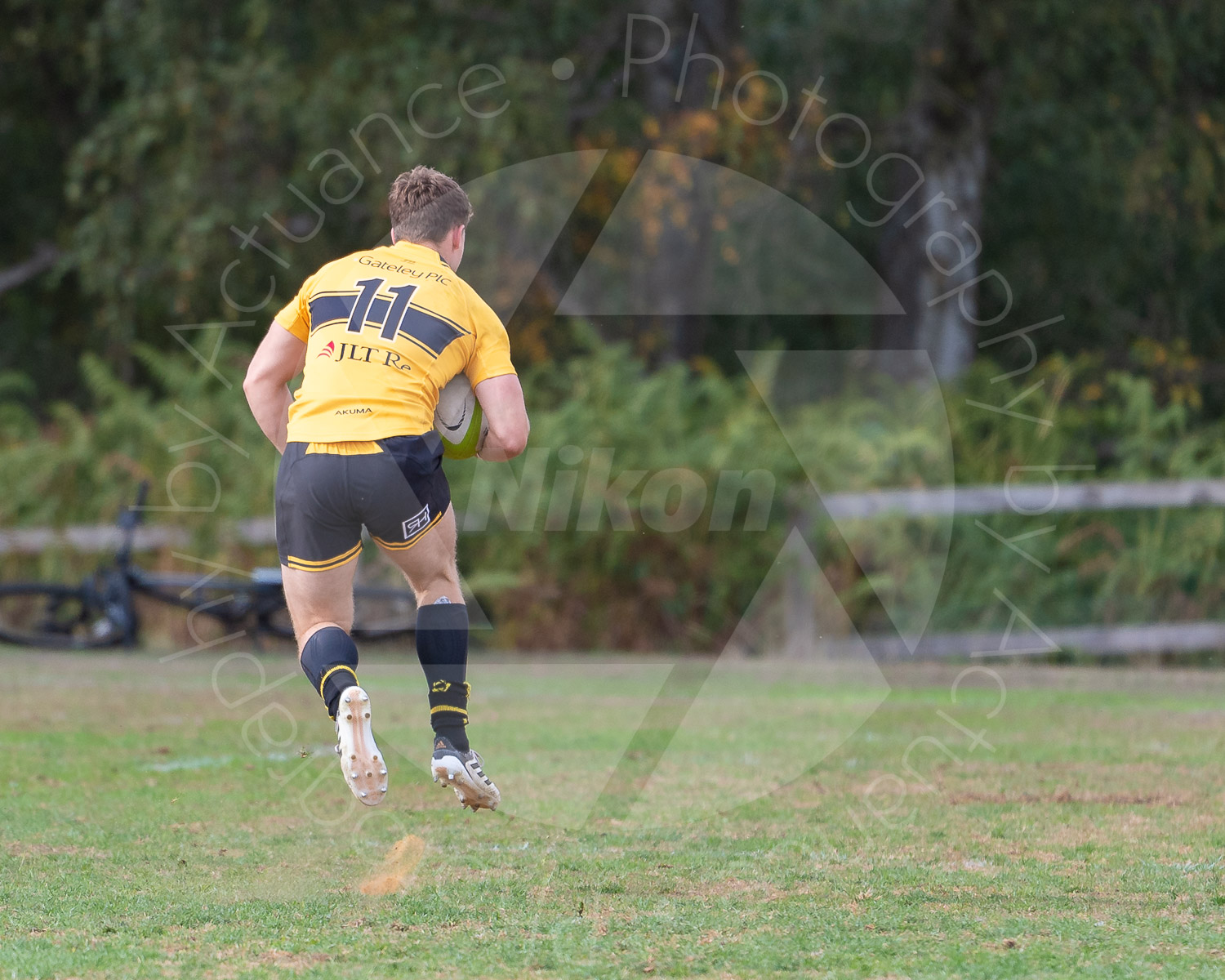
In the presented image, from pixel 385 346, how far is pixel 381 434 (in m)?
0.29

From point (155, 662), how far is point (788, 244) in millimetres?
9789

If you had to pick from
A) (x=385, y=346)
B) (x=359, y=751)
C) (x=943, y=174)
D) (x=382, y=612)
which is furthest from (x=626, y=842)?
(x=943, y=174)

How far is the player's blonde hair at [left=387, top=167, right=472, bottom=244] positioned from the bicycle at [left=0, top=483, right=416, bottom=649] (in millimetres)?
6890

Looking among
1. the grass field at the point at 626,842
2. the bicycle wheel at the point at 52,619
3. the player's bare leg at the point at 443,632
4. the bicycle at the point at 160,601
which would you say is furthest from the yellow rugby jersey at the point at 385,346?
the bicycle wheel at the point at 52,619

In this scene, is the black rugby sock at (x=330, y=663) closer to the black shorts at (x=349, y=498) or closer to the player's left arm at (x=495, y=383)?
the black shorts at (x=349, y=498)

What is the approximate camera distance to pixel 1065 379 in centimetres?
1306

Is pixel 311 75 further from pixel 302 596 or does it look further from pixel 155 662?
pixel 302 596

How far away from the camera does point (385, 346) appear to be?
4.77 meters

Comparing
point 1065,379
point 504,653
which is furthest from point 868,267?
point 504,653

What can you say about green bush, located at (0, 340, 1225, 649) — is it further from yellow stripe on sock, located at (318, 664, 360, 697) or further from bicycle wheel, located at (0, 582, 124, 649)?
yellow stripe on sock, located at (318, 664, 360, 697)

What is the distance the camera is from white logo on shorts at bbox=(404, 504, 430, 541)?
4.81 meters

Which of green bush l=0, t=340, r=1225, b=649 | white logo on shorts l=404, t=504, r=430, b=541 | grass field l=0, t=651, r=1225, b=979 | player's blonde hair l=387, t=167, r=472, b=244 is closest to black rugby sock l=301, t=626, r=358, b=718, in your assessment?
white logo on shorts l=404, t=504, r=430, b=541

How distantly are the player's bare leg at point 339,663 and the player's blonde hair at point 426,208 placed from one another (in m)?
1.13

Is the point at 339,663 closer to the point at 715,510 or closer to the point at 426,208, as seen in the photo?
the point at 426,208
